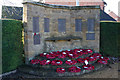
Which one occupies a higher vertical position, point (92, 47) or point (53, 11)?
point (53, 11)

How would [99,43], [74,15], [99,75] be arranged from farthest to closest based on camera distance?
[99,43] → [74,15] → [99,75]

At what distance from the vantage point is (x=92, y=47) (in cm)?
914

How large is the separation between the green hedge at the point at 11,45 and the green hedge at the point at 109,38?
6257 millimetres

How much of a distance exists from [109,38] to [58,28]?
4.26 meters

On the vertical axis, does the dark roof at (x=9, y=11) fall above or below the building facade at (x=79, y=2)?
below

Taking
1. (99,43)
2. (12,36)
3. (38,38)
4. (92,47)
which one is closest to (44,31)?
(38,38)

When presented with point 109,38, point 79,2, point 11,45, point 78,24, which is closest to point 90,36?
point 78,24

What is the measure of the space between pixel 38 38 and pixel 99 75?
4060 millimetres

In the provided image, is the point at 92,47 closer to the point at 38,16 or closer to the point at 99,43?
the point at 99,43

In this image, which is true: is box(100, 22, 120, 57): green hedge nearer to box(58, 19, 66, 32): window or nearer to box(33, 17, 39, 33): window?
box(58, 19, 66, 32): window

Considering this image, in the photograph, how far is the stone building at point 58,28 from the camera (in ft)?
23.0

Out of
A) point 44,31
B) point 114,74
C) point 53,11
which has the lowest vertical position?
point 114,74

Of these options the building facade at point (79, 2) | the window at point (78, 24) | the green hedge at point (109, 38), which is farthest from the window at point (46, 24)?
the building facade at point (79, 2)

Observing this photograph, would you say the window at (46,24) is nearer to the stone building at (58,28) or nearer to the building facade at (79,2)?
the stone building at (58,28)
